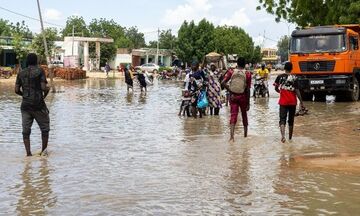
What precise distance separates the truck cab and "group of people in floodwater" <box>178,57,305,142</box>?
10.9 ft

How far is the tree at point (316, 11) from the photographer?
27391 mm

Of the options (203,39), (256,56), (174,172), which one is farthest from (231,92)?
(256,56)

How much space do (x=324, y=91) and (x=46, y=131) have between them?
1591 centimetres

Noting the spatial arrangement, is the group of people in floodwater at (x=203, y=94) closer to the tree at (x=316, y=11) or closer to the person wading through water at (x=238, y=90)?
the person wading through water at (x=238, y=90)

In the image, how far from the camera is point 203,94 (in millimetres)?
16469

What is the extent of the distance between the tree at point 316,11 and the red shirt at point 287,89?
16.3 metres

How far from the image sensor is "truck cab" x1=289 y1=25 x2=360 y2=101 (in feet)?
72.6

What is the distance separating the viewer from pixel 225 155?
9.65m

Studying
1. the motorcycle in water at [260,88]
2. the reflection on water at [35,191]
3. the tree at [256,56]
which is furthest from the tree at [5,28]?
the reflection on water at [35,191]

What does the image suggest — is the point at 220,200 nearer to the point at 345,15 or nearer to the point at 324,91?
the point at 324,91

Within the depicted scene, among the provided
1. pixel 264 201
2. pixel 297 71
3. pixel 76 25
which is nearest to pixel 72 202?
pixel 264 201

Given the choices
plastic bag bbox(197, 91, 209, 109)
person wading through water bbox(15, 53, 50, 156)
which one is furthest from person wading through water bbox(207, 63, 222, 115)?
person wading through water bbox(15, 53, 50, 156)

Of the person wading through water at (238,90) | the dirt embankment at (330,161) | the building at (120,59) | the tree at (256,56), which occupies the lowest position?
the dirt embankment at (330,161)

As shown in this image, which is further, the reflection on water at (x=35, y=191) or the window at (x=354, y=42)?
the window at (x=354, y=42)
